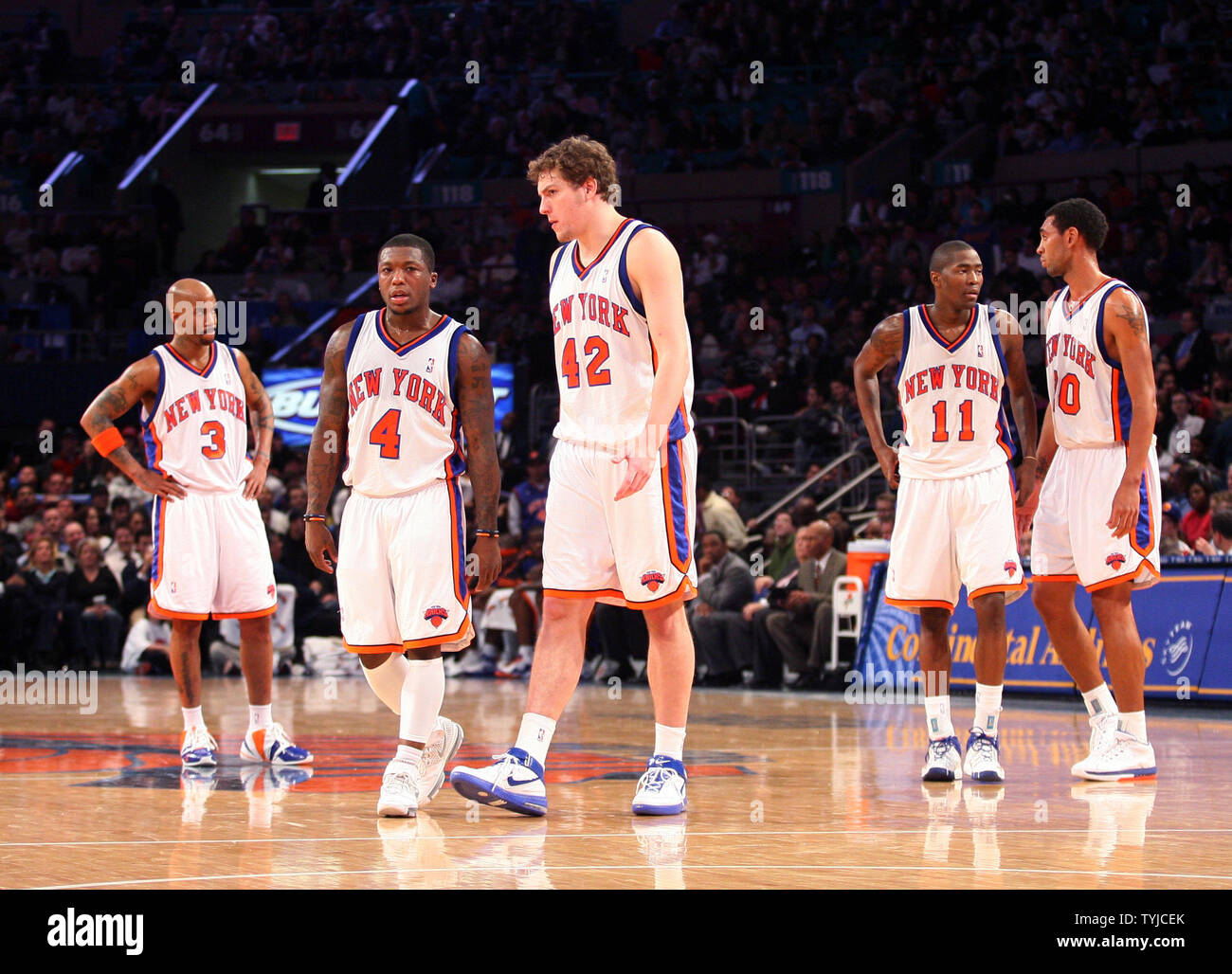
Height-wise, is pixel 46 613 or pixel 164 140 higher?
pixel 164 140

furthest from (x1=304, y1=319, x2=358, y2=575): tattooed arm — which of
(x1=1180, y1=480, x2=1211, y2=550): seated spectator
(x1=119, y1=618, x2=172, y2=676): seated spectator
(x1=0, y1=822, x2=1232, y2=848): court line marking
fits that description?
(x1=119, y1=618, x2=172, y2=676): seated spectator

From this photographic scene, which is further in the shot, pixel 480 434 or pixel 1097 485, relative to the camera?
pixel 1097 485

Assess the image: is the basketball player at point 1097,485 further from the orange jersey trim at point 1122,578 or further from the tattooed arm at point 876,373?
the tattooed arm at point 876,373

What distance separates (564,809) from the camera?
558cm

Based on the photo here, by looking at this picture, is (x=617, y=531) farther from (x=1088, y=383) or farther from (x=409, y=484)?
(x=1088, y=383)

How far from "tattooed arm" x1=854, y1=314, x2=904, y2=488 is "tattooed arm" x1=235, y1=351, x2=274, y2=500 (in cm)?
284

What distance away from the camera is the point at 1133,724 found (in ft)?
22.2

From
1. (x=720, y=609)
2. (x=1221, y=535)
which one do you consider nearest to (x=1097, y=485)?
(x=1221, y=535)

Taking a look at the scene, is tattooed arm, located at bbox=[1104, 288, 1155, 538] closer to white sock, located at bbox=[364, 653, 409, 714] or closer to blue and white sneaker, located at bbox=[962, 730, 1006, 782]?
blue and white sneaker, located at bbox=[962, 730, 1006, 782]

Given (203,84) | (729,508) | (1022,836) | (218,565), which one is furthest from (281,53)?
(1022,836)

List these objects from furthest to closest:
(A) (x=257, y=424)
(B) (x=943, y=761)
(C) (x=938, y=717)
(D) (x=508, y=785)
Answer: (A) (x=257, y=424)
(C) (x=938, y=717)
(B) (x=943, y=761)
(D) (x=508, y=785)

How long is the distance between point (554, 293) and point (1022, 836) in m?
2.48

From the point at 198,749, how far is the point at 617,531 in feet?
8.90
